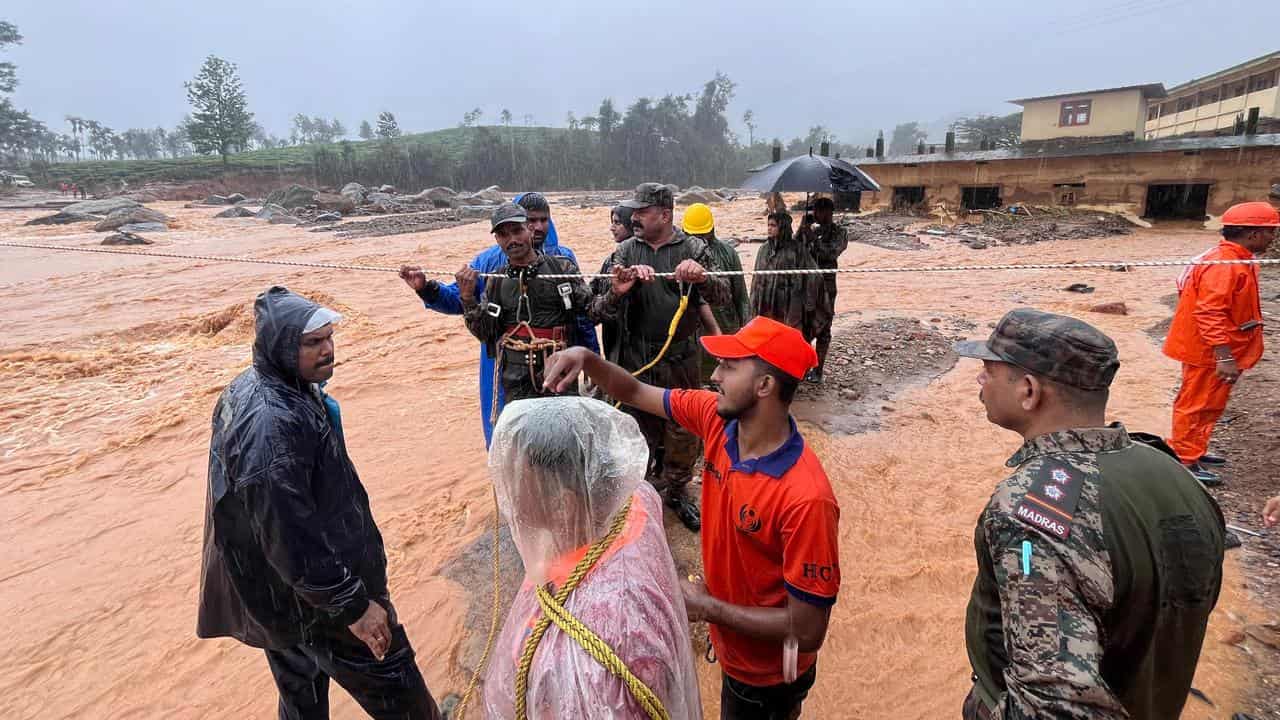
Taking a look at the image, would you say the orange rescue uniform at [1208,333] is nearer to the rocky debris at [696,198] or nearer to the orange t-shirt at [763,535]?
the orange t-shirt at [763,535]

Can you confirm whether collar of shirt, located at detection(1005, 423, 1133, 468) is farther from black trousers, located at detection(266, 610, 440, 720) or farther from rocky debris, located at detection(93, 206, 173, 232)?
rocky debris, located at detection(93, 206, 173, 232)

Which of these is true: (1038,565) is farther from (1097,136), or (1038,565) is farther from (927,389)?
(1097,136)

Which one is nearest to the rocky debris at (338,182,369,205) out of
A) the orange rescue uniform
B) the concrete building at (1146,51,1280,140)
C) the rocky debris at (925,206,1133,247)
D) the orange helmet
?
the rocky debris at (925,206,1133,247)

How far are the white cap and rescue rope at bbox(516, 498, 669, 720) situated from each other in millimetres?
1330

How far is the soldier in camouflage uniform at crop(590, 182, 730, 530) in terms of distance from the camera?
13.5 ft

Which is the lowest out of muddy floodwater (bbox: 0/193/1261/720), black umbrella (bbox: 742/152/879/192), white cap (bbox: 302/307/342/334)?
muddy floodwater (bbox: 0/193/1261/720)

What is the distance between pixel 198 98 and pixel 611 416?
61.5 metres

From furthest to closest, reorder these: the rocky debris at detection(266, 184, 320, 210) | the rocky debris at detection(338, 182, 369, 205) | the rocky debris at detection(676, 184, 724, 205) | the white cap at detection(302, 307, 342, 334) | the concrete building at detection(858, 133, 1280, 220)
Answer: the rocky debris at detection(676, 184, 724, 205)
the rocky debris at detection(338, 182, 369, 205)
the rocky debris at detection(266, 184, 320, 210)
the concrete building at detection(858, 133, 1280, 220)
the white cap at detection(302, 307, 342, 334)

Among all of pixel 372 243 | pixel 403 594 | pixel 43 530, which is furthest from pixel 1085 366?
pixel 372 243

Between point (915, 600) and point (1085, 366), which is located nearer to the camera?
point (1085, 366)

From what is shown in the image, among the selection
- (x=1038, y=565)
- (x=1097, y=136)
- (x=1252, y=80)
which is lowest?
(x=1038, y=565)

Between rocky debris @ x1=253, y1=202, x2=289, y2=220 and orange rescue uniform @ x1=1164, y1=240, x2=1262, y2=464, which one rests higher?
rocky debris @ x1=253, y1=202, x2=289, y2=220

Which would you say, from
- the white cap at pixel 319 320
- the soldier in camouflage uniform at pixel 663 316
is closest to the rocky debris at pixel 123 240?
the soldier in camouflage uniform at pixel 663 316

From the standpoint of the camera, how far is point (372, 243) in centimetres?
1970
